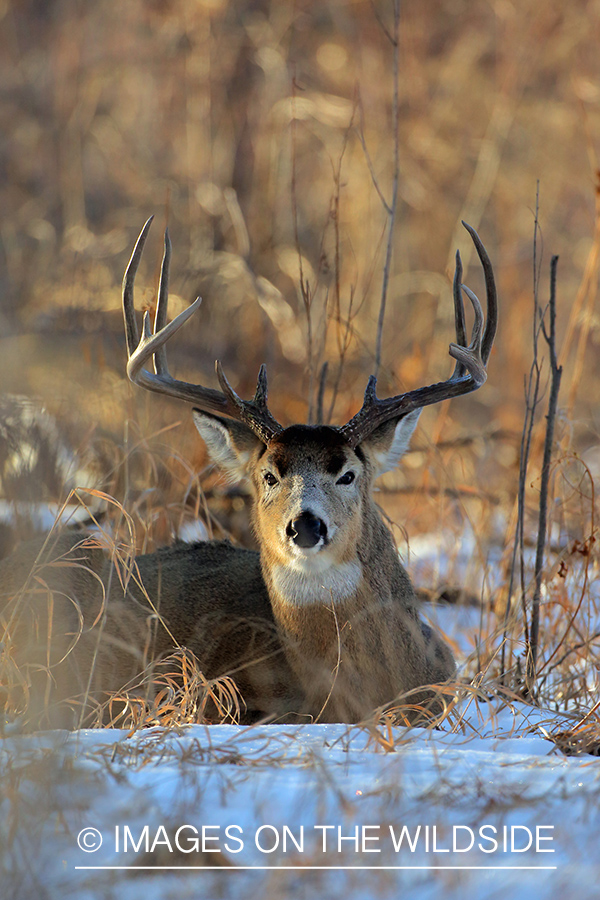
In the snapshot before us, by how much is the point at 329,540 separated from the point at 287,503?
10.1 inches

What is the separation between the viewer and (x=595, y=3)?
1141 cm

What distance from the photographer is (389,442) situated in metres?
4.54

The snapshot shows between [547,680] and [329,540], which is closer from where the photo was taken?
[329,540]

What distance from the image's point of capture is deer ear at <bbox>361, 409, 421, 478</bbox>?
14.7ft

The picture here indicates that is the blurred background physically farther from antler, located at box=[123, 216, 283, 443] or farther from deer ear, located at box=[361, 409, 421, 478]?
antler, located at box=[123, 216, 283, 443]

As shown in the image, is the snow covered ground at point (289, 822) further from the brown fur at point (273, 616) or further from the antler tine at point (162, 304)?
the antler tine at point (162, 304)

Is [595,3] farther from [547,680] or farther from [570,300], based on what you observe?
[547,680]

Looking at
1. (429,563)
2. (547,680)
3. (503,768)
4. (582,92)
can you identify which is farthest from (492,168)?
(503,768)

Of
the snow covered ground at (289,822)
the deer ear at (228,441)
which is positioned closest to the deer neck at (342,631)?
the deer ear at (228,441)

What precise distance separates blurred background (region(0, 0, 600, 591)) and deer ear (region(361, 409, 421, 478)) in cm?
105

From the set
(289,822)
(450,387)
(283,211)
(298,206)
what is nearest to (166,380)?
(450,387)

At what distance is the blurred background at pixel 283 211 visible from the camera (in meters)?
6.68
